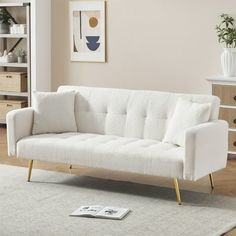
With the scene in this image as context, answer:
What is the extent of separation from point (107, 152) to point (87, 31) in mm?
2953

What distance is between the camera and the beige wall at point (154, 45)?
704cm

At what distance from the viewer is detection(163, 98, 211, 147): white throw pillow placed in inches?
204

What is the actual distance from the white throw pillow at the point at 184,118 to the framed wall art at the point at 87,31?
259 cm

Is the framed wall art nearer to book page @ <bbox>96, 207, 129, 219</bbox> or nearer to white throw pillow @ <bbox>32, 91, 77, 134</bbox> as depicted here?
white throw pillow @ <bbox>32, 91, 77, 134</bbox>

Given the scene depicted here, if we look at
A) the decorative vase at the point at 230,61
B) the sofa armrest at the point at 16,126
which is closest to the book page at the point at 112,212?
the sofa armrest at the point at 16,126

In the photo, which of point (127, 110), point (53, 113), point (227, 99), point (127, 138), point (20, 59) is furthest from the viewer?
point (20, 59)

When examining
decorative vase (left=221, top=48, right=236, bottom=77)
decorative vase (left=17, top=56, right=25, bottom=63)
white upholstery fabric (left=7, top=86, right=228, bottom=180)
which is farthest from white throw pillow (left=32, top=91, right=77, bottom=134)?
decorative vase (left=17, top=56, right=25, bottom=63)

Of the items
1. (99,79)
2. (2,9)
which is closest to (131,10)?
(99,79)

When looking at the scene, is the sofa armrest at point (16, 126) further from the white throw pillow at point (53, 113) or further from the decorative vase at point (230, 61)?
the decorative vase at point (230, 61)

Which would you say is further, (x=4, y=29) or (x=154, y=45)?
(x=4, y=29)

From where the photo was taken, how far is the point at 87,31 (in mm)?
7762

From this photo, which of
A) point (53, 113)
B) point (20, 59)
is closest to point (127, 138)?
point (53, 113)

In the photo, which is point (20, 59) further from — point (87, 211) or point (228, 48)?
point (87, 211)

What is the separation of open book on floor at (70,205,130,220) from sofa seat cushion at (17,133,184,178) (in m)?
0.43
